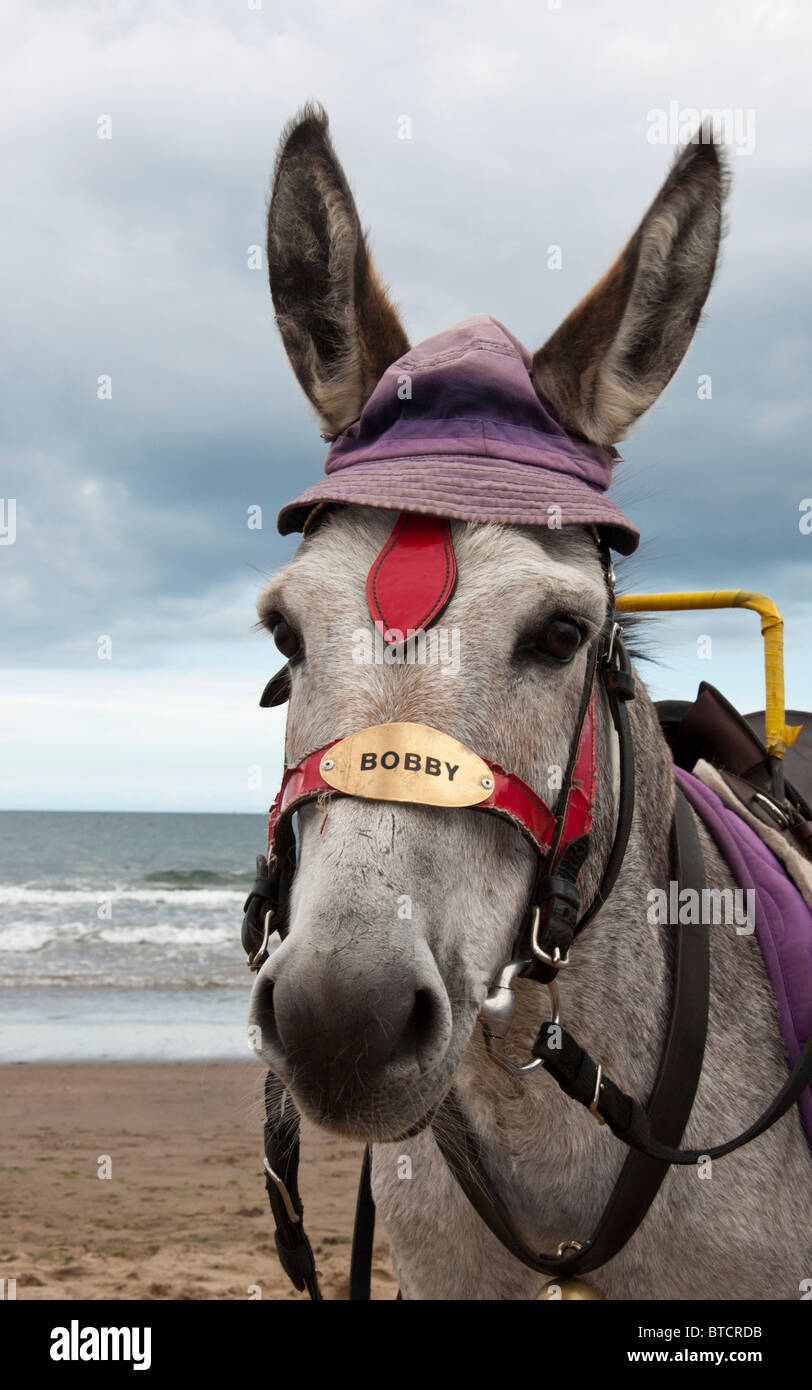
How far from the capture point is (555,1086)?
227 centimetres

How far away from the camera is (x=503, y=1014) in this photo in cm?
188

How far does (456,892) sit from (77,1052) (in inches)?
415

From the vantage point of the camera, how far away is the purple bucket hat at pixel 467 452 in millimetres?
2146

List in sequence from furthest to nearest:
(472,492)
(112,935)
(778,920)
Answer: (112,935)
(778,920)
(472,492)

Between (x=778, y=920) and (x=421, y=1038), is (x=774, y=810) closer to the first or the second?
(x=778, y=920)

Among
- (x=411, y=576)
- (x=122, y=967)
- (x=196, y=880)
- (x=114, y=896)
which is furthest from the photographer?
(x=196, y=880)

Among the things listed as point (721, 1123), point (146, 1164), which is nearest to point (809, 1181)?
point (721, 1123)

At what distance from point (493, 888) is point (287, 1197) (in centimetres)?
132

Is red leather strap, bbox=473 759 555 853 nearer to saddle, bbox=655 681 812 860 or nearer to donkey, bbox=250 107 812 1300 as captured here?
donkey, bbox=250 107 812 1300

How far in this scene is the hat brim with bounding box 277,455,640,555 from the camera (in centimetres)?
211

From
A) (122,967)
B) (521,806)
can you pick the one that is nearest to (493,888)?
(521,806)

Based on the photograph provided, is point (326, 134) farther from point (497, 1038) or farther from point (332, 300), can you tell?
point (497, 1038)

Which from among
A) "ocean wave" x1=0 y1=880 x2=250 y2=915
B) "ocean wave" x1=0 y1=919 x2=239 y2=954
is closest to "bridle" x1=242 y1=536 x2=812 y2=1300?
"ocean wave" x1=0 y1=919 x2=239 y2=954

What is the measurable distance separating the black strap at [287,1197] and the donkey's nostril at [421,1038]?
924 mm
